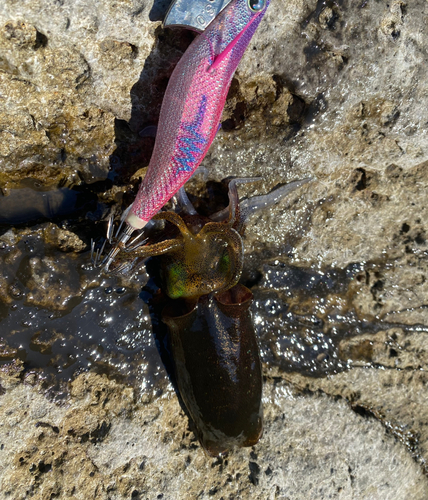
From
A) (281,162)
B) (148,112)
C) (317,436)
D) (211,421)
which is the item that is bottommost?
(317,436)

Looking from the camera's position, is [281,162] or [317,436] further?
[317,436]

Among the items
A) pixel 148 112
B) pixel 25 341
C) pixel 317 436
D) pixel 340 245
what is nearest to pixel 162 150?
pixel 148 112

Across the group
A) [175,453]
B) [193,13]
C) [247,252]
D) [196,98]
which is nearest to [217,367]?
[175,453]

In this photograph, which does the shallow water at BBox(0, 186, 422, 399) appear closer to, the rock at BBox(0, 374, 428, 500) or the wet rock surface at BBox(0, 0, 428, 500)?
the wet rock surface at BBox(0, 0, 428, 500)

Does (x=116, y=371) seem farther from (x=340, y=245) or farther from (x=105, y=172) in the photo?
(x=340, y=245)

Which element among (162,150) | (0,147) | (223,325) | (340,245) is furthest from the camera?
(340,245)

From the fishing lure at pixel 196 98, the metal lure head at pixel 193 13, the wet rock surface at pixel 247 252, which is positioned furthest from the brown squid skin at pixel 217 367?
the metal lure head at pixel 193 13
